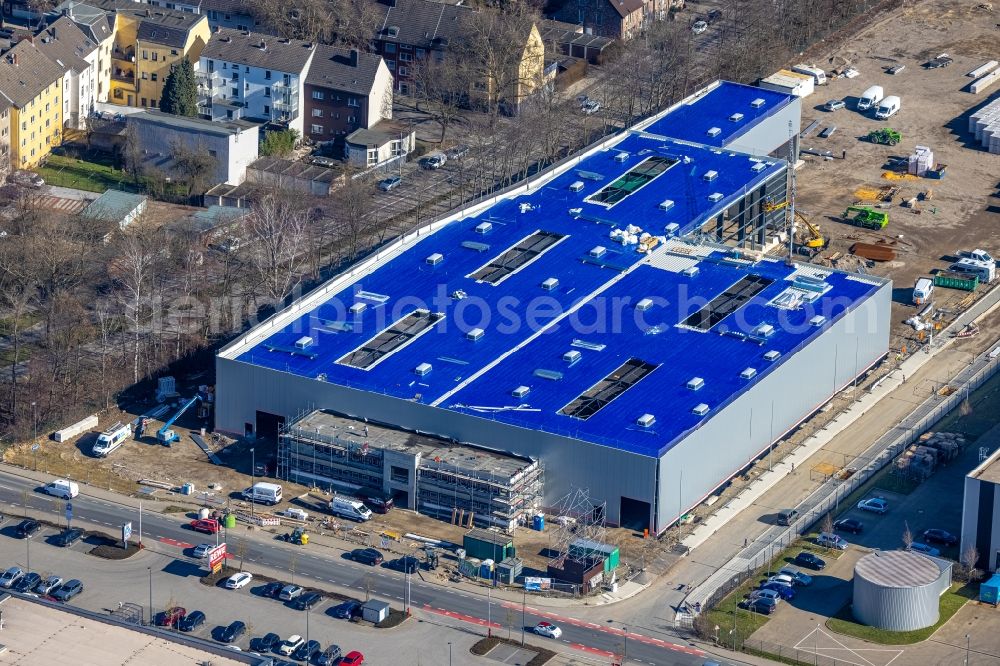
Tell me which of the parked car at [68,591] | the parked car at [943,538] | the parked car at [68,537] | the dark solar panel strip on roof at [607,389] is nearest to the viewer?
the parked car at [68,591]

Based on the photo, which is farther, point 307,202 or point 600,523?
point 307,202

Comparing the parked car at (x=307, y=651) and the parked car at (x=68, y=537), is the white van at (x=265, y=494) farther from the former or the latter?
the parked car at (x=307, y=651)

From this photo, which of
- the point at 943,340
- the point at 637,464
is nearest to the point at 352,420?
the point at 637,464

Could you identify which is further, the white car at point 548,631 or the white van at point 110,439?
the white van at point 110,439

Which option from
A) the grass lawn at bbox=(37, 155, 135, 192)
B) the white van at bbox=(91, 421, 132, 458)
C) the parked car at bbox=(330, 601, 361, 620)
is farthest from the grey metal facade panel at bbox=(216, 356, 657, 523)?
the grass lawn at bbox=(37, 155, 135, 192)

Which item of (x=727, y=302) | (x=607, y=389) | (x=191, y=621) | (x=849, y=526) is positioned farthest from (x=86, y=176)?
(x=849, y=526)

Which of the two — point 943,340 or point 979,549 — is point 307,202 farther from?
point 979,549

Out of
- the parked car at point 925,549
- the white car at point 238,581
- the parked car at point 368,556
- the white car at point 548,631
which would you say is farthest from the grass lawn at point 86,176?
the parked car at point 925,549
